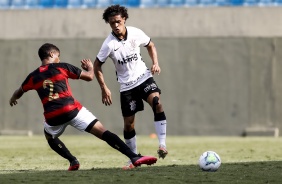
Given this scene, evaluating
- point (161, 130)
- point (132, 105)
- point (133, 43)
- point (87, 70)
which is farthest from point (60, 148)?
point (133, 43)

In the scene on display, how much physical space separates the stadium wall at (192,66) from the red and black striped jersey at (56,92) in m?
10.7

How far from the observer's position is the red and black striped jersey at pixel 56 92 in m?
9.44

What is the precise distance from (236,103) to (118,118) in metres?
2.83

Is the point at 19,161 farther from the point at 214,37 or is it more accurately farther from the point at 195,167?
the point at 214,37

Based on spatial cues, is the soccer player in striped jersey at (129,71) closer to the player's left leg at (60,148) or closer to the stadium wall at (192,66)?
the player's left leg at (60,148)

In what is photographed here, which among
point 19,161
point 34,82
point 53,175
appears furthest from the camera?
point 19,161

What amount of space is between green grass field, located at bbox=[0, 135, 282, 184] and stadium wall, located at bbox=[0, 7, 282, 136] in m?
1.96

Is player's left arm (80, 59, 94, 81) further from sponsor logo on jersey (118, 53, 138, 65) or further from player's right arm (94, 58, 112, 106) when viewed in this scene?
sponsor logo on jersey (118, 53, 138, 65)

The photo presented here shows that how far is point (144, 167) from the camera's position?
1010cm

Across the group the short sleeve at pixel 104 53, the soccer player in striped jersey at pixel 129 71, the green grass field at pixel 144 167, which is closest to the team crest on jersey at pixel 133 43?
the soccer player in striped jersey at pixel 129 71

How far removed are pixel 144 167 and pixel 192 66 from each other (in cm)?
1036

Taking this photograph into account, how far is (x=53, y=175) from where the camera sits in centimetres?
884

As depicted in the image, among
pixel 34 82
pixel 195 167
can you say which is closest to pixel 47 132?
pixel 34 82

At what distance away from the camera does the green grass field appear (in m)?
8.38
